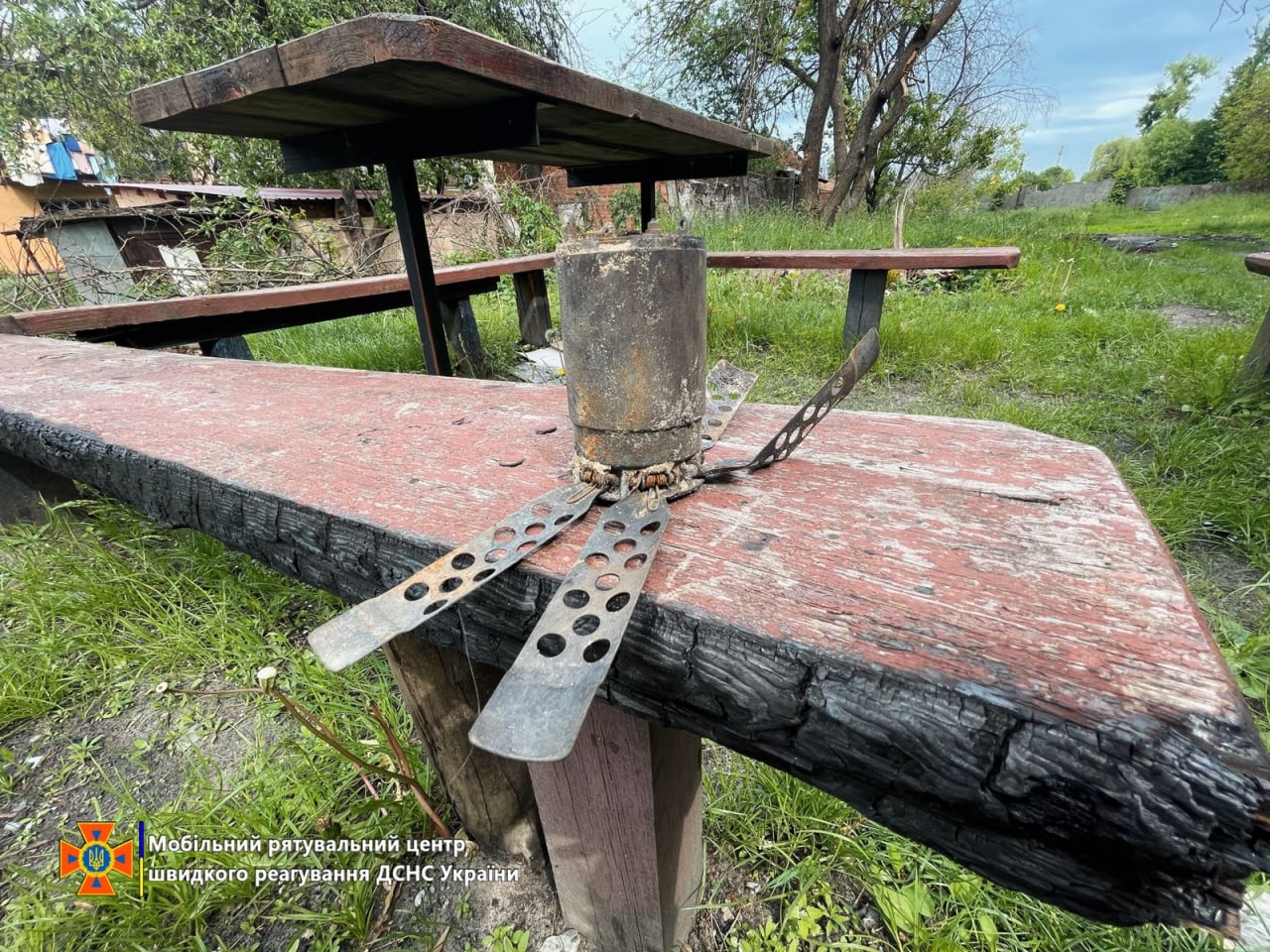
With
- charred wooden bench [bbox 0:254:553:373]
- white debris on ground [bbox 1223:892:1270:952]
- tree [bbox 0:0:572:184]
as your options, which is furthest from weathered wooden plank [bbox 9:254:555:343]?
tree [bbox 0:0:572:184]

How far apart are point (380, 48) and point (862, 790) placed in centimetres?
154

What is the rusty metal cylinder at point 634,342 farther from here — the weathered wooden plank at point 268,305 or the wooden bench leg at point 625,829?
the weathered wooden plank at point 268,305

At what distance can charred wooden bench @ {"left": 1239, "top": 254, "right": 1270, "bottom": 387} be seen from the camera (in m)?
2.93

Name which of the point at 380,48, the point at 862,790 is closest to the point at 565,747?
the point at 862,790

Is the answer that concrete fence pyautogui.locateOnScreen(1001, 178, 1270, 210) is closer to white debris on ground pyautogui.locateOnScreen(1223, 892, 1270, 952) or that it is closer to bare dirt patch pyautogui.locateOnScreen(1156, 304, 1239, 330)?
bare dirt patch pyautogui.locateOnScreen(1156, 304, 1239, 330)

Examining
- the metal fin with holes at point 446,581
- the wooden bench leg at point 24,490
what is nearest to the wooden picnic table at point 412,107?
the metal fin with holes at point 446,581

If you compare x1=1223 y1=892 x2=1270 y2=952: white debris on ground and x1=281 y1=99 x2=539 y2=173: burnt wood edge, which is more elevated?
x1=281 y1=99 x2=539 y2=173: burnt wood edge

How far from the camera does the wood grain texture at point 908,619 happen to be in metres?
0.39

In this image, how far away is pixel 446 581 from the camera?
573mm

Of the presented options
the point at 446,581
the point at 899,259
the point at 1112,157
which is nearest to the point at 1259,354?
the point at 899,259

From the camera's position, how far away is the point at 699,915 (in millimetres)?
1275

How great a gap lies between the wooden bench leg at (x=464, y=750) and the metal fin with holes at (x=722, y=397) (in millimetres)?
542

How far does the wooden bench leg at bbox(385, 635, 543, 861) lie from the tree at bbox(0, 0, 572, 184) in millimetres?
9604

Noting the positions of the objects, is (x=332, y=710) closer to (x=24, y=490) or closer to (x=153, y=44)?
(x=24, y=490)
